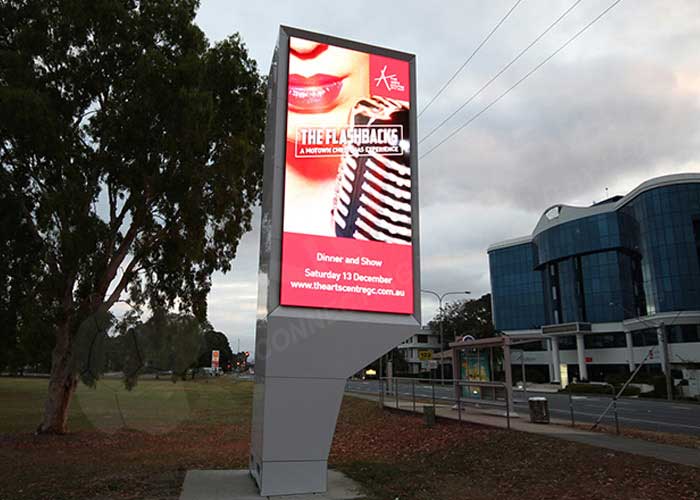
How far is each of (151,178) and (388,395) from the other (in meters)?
17.2

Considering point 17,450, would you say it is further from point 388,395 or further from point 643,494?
point 388,395

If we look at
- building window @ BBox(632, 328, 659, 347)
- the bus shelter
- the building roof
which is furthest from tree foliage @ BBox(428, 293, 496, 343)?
the bus shelter

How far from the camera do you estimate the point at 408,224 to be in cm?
991

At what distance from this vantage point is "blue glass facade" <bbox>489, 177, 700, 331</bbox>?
188ft

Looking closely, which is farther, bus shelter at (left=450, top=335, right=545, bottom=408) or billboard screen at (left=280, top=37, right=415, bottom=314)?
bus shelter at (left=450, top=335, right=545, bottom=408)

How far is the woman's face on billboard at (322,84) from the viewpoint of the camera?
9.70 meters

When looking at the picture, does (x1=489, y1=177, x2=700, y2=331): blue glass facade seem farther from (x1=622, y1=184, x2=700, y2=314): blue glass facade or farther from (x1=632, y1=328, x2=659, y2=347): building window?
(x1=632, y1=328, x2=659, y2=347): building window

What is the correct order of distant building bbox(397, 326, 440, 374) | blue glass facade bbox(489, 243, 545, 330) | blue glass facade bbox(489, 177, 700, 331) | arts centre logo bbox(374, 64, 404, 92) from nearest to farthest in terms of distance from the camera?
1. arts centre logo bbox(374, 64, 404, 92)
2. blue glass facade bbox(489, 177, 700, 331)
3. blue glass facade bbox(489, 243, 545, 330)
4. distant building bbox(397, 326, 440, 374)

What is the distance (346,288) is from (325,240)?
90cm

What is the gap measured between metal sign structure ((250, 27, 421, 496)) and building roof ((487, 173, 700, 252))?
5818cm

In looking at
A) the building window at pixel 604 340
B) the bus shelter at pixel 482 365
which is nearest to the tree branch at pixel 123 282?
the bus shelter at pixel 482 365

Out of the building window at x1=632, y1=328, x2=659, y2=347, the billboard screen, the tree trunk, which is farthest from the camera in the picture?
the building window at x1=632, y1=328, x2=659, y2=347

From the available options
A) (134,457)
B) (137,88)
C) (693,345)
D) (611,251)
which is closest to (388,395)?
(134,457)

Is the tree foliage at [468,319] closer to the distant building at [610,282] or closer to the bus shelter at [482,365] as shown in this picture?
Answer: the distant building at [610,282]
